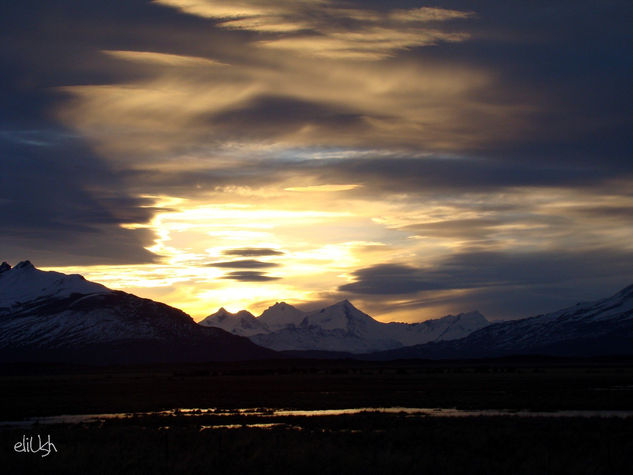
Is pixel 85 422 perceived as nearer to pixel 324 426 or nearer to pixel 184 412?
pixel 184 412

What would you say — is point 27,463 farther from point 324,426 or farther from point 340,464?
point 324,426

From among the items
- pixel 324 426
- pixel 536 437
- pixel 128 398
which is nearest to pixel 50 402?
pixel 128 398

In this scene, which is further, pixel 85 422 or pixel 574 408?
pixel 574 408

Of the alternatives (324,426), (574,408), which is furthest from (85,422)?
(574,408)

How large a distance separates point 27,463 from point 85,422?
21574 millimetres

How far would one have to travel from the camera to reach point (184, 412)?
55.8 m

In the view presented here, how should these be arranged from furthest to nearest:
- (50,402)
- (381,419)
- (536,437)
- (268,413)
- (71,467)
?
(50,402) < (268,413) < (381,419) < (536,437) < (71,467)

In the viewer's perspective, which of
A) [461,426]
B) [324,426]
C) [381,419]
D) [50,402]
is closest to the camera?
[461,426]
